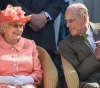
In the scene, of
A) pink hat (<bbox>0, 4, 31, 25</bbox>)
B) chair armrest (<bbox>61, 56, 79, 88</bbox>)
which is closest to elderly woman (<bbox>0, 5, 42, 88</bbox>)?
pink hat (<bbox>0, 4, 31, 25</bbox>)

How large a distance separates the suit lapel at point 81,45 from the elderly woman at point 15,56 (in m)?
0.47

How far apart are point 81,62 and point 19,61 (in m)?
0.68

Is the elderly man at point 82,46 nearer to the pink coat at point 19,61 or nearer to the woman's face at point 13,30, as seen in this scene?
the pink coat at point 19,61

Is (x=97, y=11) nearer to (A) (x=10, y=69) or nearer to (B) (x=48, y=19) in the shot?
(B) (x=48, y=19)

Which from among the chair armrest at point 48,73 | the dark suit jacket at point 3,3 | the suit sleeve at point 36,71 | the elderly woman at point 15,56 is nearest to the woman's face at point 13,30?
the elderly woman at point 15,56

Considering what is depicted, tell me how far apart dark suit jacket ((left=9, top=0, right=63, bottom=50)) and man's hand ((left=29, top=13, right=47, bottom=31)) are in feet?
0.26

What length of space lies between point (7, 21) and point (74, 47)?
79 centimetres

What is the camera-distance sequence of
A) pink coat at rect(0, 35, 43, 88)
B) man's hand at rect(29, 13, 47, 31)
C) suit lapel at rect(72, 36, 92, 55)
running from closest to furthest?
pink coat at rect(0, 35, 43, 88)
suit lapel at rect(72, 36, 92, 55)
man's hand at rect(29, 13, 47, 31)

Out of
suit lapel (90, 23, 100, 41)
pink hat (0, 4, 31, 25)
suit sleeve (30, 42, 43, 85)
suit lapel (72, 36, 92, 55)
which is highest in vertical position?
pink hat (0, 4, 31, 25)

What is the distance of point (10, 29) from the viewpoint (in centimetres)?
409

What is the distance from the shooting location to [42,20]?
183 inches

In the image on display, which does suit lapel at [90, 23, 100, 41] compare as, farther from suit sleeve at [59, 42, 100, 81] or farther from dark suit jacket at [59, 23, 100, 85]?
suit sleeve at [59, 42, 100, 81]

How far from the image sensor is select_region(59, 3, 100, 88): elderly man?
13.4 ft

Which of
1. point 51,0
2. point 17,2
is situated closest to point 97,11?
point 51,0
